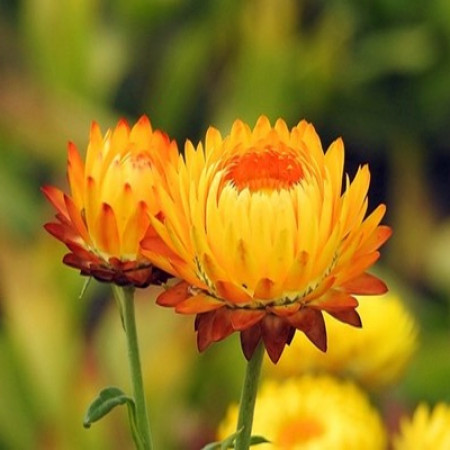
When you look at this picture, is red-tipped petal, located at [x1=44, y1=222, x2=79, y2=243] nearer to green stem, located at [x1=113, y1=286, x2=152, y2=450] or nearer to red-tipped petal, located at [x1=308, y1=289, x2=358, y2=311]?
green stem, located at [x1=113, y1=286, x2=152, y2=450]

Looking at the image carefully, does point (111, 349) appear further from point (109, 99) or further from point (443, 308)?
point (109, 99)

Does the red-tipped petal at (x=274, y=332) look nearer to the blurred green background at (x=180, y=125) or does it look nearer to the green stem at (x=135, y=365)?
the green stem at (x=135, y=365)

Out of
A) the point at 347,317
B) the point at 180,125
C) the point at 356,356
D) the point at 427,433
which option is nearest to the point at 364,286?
the point at 347,317

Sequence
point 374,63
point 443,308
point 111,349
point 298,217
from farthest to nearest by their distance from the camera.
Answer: point 374,63 < point 443,308 < point 111,349 < point 298,217

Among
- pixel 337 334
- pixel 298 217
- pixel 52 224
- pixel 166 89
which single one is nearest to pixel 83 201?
pixel 52 224

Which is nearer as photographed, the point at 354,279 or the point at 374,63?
the point at 354,279

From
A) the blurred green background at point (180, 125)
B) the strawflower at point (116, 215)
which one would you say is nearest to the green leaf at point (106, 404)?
the strawflower at point (116, 215)
